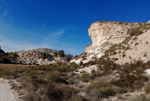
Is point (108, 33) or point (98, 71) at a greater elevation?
point (108, 33)

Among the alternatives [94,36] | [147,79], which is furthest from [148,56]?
[94,36]

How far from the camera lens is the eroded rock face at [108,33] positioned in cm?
1817

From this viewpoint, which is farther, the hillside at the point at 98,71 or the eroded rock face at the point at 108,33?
the eroded rock face at the point at 108,33

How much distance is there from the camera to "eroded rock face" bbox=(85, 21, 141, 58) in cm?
1817

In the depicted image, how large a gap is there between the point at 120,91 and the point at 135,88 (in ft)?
2.32

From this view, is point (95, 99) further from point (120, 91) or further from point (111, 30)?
point (111, 30)

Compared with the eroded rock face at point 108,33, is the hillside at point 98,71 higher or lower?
lower

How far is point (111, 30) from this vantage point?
19.6m

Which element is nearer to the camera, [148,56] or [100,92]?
[100,92]

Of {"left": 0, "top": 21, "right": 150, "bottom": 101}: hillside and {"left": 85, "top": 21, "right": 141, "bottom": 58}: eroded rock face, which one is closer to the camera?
{"left": 0, "top": 21, "right": 150, "bottom": 101}: hillside

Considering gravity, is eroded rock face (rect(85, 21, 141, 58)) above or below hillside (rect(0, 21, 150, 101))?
above

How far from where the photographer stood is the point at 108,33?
1967 cm

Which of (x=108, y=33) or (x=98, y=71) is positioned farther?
(x=108, y=33)

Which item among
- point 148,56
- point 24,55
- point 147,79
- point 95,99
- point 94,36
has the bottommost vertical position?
point 95,99
